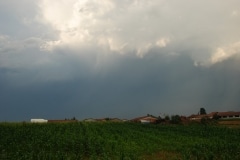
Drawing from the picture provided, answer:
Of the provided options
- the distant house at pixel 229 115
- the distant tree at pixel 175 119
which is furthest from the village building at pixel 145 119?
the distant tree at pixel 175 119

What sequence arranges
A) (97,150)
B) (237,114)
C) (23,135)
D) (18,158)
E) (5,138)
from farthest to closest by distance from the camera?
(237,114) → (23,135) → (5,138) → (97,150) → (18,158)

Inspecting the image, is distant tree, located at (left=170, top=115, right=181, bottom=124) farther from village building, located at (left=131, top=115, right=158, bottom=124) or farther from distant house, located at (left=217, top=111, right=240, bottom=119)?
distant house, located at (left=217, top=111, right=240, bottom=119)

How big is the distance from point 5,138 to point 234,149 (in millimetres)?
31015

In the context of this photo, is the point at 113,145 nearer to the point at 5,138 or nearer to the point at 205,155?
the point at 205,155

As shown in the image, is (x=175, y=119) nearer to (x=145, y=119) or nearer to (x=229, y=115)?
(x=145, y=119)

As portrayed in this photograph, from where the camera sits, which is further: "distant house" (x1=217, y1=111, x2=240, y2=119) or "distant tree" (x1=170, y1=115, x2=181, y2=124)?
"distant house" (x1=217, y1=111, x2=240, y2=119)

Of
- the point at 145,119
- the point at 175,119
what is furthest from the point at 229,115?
the point at 175,119

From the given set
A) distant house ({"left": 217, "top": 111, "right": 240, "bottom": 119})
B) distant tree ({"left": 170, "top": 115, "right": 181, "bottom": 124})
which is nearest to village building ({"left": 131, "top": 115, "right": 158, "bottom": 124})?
distant house ({"left": 217, "top": 111, "right": 240, "bottom": 119})

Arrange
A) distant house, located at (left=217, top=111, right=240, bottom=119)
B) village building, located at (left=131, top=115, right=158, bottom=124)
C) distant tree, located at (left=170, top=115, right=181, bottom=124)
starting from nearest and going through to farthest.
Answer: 1. distant tree, located at (left=170, top=115, right=181, bottom=124)
2. distant house, located at (left=217, top=111, right=240, bottom=119)
3. village building, located at (left=131, top=115, right=158, bottom=124)

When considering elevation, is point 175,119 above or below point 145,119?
below

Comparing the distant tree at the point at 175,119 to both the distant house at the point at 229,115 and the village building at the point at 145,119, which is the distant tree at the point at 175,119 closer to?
the village building at the point at 145,119

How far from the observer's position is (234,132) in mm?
59812

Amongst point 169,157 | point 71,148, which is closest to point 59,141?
point 71,148

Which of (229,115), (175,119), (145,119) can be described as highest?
(145,119)
